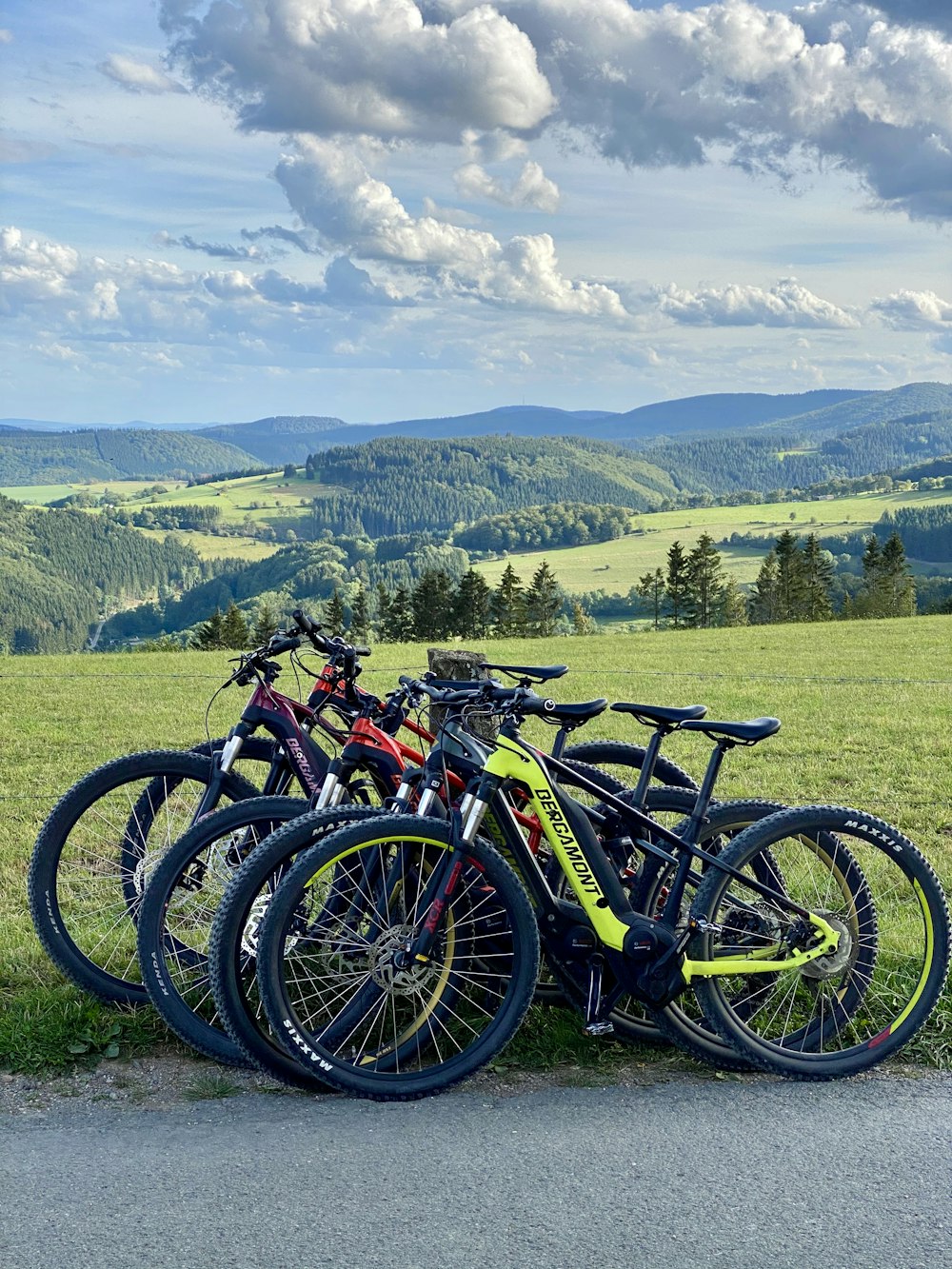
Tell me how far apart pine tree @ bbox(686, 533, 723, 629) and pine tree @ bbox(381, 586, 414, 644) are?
20341 millimetres

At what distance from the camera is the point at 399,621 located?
265 feet

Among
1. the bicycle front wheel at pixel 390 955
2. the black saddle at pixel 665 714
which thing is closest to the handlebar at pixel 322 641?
the bicycle front wheel at pixel 390 955

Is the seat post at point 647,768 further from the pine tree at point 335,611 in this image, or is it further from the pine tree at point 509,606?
the pine tree at point 509,606

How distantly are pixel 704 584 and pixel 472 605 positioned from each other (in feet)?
56.2

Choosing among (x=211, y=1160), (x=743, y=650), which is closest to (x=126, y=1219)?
(x=211, y=1160)

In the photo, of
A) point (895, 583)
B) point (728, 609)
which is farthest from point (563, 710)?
point (728, 609)

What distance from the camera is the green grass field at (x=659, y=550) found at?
472ft

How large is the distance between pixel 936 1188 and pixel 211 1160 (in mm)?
2285

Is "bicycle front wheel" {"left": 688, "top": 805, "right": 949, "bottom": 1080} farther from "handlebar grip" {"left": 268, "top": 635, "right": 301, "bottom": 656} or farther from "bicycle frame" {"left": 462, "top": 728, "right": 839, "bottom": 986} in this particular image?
"handlebar grip" {"left": 268, "top": 635, "right": 301, "bottom": 656}

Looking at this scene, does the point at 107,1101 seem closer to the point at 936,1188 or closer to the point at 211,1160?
the point at 211,1160

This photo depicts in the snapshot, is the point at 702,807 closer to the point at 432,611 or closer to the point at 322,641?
the point at 322,641

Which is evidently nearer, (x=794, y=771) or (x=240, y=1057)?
(x=240, y=1057)

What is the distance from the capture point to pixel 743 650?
33.8m

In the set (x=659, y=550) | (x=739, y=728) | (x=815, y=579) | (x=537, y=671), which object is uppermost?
(x=659, y=550)
